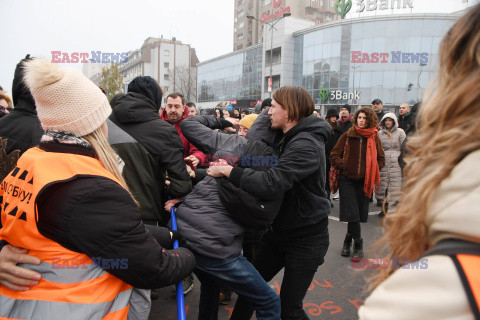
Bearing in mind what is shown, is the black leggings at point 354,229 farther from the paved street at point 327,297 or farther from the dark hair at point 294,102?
the dark hair at point 294,102

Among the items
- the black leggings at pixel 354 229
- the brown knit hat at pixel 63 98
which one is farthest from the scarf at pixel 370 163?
the brown knit hat at pixel 63 98

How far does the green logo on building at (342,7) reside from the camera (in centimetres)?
4262

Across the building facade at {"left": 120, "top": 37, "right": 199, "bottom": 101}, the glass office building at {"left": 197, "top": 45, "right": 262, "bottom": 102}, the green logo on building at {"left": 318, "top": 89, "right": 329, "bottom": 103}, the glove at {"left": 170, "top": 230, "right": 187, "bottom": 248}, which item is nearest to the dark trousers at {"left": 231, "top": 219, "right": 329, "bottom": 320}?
the glove at {"left": 170, "top": 230, "right": 187, "bottom": 248}

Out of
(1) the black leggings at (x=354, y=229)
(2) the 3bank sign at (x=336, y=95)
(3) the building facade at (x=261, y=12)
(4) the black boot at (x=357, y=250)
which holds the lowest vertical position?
(4) the black boot at (x=357, y=250)

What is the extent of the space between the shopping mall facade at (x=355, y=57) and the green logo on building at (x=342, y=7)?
4607 mm

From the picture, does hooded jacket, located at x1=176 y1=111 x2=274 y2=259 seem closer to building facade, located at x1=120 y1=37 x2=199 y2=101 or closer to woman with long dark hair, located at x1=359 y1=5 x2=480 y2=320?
woman with long dark hair, located at x1=359 y1=5 x2=480 y2=320

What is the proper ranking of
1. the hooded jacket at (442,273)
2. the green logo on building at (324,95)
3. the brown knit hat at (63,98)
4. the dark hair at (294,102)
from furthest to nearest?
the green logo on building at (324,95) < the dark hair at (294,102) < the brown knit hat at (63,98) < the hooded jacket at (442,273)

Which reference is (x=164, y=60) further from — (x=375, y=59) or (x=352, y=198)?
(x=352, y=198)

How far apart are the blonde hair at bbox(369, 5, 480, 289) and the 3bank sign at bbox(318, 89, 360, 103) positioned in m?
39.2

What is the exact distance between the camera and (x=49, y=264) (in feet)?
4.12

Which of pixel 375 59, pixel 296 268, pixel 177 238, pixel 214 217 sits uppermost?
pixel 375 59

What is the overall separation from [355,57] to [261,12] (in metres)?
42.5

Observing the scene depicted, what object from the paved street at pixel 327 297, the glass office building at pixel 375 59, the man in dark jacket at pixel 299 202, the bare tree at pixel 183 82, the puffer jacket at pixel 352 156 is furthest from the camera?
the bare tree at pixel 183 82

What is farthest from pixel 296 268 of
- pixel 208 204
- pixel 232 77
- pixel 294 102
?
pixel 232 77
